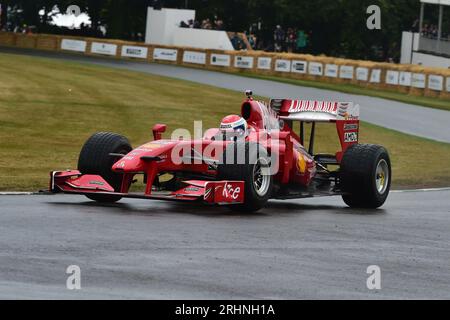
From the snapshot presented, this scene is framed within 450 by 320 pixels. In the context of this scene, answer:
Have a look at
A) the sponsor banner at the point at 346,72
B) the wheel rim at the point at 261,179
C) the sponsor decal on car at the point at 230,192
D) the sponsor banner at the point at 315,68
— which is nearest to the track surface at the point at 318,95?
the sponsor banner at the point at 315,68

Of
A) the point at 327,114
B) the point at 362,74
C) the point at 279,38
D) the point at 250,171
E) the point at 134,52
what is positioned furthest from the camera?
the point at 279,38

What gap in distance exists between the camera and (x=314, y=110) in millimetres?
16859

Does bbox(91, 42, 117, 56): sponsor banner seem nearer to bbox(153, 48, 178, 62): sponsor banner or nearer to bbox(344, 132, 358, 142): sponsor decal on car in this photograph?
bbox(153, 48, 178, 62): sponsor banner

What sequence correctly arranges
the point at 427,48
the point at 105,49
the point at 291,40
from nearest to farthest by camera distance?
the point at 427,48
the point at 105,49
the point at 291,40

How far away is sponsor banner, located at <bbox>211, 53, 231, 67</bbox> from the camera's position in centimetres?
5119

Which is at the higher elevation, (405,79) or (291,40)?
(291,40)

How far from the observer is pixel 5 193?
51.8 feet

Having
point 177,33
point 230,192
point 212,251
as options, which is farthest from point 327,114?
point 177,33

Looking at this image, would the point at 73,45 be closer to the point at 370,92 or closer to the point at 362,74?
the point at 362,74

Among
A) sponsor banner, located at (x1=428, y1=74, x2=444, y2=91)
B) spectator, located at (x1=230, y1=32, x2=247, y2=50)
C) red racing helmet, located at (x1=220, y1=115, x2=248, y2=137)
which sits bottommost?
red racing helmet, located at (x1=220, y1=115, x2=248, y2=137)

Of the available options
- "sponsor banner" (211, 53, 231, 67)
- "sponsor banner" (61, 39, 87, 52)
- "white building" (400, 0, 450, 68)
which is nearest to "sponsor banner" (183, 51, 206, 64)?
"sponsor banner" (211, 53, 231, 67)

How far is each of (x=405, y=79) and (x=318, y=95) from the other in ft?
23.0

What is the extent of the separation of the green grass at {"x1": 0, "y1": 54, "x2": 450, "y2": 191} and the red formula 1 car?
2.46 meters

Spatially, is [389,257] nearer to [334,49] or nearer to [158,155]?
[158,155]
